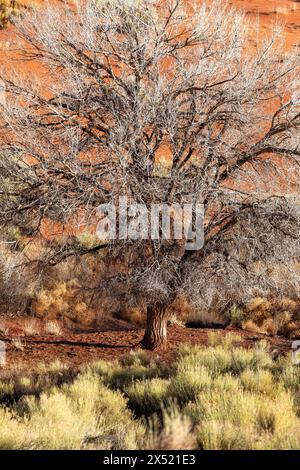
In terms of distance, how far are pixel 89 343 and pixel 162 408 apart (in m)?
6.24

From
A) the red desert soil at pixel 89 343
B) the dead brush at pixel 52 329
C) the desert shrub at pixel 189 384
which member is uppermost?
the dead brush at pixel 52 329

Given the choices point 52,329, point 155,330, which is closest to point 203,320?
point 155,330

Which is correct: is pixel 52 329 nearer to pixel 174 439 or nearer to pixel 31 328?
pixel 31 328

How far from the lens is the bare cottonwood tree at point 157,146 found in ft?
29.7

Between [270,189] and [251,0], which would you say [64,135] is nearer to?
[270,189]

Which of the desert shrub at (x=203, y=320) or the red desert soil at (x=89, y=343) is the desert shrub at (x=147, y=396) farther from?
the desert shrub at (x=203, y=320)

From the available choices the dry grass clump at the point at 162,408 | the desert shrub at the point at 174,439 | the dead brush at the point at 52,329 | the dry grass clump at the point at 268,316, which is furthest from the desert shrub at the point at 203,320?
the desert shrub at the point at 174,439

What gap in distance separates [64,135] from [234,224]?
3449 millimetres

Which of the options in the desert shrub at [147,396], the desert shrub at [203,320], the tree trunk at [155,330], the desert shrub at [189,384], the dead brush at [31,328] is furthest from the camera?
the desert shrub at [203,320]

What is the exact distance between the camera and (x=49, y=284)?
14875mm

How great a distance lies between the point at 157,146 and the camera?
31.4ft

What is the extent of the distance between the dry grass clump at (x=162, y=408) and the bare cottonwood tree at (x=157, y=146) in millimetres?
1559

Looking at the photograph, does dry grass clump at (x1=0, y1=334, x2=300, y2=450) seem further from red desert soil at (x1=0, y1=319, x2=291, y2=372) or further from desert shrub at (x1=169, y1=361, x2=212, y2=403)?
red desert soil at (x1=0, y1=319, x2=291, y2=372)
